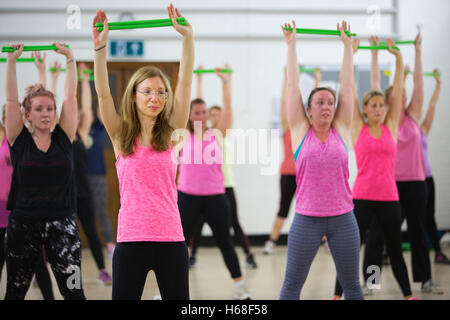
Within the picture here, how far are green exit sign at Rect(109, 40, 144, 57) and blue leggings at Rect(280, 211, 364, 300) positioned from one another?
2.80 meters

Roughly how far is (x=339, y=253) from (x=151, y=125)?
1088 mm

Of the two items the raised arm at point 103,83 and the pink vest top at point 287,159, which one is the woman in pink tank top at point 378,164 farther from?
the pink vest top at point 287,159

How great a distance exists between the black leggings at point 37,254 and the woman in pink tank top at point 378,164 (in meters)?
1.74

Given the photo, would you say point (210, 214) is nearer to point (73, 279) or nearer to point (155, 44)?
point (73, 279)

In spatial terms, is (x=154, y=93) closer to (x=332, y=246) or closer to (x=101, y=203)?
(x=332, y=246)

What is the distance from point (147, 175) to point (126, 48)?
327 cm

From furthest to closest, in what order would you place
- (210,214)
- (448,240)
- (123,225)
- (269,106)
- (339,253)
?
(269,106) → (448,240) → (210,214) → (339,253) → (123,225)

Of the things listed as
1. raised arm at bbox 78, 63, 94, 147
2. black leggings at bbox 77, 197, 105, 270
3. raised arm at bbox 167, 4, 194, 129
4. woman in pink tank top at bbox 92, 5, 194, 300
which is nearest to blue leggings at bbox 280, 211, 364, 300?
woman in pink tank top at bbox 92, 5, 194, 300

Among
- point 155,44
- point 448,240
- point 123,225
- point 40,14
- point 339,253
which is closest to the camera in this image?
point 123,225

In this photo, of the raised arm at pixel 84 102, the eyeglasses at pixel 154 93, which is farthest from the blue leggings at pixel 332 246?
the raised arm at pixel 84 102

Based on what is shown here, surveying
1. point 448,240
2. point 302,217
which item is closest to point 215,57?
point 448,240

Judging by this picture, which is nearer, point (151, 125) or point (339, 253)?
point (151, 125)

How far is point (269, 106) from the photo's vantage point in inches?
219

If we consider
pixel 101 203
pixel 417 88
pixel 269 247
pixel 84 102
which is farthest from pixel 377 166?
pixel 101 203
